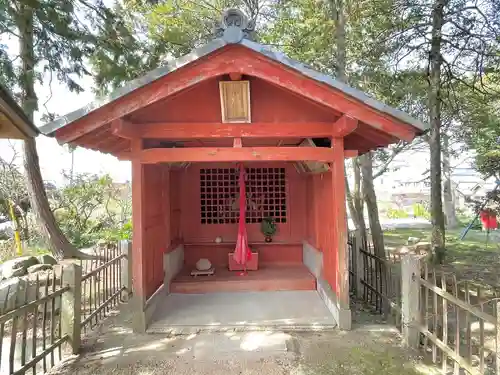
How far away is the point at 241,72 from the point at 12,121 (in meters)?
2.66

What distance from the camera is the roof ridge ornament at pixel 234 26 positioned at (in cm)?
410

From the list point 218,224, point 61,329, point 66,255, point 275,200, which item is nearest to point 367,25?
point 275,200

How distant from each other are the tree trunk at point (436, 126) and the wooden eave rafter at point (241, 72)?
535 centimetres

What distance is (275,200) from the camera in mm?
8094

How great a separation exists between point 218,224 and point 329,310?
135 inches

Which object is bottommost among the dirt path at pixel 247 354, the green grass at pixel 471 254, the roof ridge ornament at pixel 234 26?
the green grass at pixel 471 254

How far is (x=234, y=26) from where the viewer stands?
13.6ft

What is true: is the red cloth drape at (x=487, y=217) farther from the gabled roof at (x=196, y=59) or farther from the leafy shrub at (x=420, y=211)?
the leafy shrub at (x=420, y=211)

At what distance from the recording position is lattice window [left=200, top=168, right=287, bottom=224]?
8070 mm

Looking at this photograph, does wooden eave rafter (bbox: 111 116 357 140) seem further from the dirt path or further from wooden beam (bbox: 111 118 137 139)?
the dirt path

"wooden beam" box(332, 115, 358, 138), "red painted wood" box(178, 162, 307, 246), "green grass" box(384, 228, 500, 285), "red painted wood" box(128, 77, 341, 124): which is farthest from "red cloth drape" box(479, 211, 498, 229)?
"red painted wood" box(128, 77, 341, 124)

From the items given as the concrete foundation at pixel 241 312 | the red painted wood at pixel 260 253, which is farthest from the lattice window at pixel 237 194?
the concrete foundation at pixel 241 312

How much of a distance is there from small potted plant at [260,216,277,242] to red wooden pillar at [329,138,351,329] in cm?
290

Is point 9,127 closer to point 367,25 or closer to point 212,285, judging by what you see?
point 212,285
